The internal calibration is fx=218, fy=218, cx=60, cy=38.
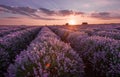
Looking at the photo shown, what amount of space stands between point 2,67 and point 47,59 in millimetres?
4644

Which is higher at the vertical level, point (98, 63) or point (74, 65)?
point (74, 65)

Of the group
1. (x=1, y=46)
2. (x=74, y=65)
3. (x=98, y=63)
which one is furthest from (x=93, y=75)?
(x=1, y=46)

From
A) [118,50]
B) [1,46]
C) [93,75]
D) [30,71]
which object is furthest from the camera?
[1,46]

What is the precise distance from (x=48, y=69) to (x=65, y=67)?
0.49 meters

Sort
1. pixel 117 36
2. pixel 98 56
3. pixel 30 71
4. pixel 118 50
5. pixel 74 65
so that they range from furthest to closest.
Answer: pixel 117 36 → pixel 98 56 → pixel 118 50 → pixel 74 65 → pixel 30 71

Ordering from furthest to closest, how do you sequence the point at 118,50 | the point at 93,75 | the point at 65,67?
the point at 93,75, the point at 118,50, the point at 65,67

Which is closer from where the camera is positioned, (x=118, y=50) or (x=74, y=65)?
(x=74, y=65)

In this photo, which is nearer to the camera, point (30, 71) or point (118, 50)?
point (30, 71)

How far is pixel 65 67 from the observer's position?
578cm

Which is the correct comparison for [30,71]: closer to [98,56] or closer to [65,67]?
[65,67]

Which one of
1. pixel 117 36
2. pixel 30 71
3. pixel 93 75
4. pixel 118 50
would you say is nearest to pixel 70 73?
pixel 30 71

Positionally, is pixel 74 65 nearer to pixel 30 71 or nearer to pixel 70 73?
pixel 70 73

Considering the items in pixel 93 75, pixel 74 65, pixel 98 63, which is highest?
pixel 74 65

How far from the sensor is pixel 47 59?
5.82m
